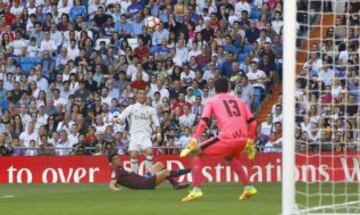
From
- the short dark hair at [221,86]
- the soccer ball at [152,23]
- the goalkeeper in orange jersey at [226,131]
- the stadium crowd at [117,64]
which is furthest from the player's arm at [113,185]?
the soccer ball at [152,23]

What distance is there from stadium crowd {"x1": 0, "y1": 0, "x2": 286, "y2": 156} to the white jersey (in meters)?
2.13

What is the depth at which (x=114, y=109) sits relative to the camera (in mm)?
26703

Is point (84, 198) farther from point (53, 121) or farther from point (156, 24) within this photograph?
point (156, 24)

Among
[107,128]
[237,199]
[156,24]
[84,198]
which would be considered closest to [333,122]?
[237,199]

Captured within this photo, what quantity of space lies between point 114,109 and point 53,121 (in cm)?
151

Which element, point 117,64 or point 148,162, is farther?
point 117,64

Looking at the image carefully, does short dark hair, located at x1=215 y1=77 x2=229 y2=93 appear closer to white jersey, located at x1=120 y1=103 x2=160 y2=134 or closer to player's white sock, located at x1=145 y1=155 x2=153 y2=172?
white jersey, located at x1=120 y1=103 x2=160 y2=134

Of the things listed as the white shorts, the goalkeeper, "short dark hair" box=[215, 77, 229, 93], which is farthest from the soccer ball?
"short dark hair" box=[215, 77, 229, 93]

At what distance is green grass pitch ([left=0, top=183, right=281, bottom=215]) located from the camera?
14.6 meters

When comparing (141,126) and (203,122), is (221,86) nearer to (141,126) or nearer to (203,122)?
(203,122)

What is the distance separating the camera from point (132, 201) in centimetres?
1667

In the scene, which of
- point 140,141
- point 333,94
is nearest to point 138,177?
point 140,141

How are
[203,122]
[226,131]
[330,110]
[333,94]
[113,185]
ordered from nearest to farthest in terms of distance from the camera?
[203,122] → [226,131] → [333,94] → [330,110] → [113,185]

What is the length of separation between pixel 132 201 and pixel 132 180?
3.18 m
